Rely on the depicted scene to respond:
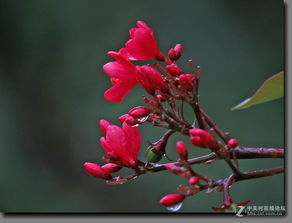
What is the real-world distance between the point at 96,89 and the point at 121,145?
124 centimetres

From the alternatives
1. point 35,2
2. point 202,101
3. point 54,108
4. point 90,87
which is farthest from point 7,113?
point 202,101

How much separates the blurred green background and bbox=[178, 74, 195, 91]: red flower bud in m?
0.78

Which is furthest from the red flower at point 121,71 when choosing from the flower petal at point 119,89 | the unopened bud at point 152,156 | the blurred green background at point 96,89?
the blurred green background at point 96,89

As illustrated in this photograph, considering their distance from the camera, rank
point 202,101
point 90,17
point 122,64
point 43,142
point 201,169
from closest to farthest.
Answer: point 122,64
point 201,169
point 202,101
point 43,142
point 90,17

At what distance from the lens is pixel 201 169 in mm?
1486

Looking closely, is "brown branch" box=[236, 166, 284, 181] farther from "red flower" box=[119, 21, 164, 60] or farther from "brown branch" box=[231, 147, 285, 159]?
"red flower" box=[119, 21, 164, 60]

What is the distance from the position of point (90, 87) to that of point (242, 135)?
67 cm

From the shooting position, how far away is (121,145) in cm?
61

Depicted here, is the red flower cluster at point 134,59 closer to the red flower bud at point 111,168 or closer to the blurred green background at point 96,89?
the red flower bud at point 111,168

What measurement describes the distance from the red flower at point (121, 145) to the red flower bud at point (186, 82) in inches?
3.9

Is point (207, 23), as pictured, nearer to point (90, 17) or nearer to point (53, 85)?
point (90, 17)

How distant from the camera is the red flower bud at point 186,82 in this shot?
1.92 feet

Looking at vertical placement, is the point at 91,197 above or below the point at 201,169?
below

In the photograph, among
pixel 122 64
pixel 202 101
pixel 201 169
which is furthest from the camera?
pixel 202 101
